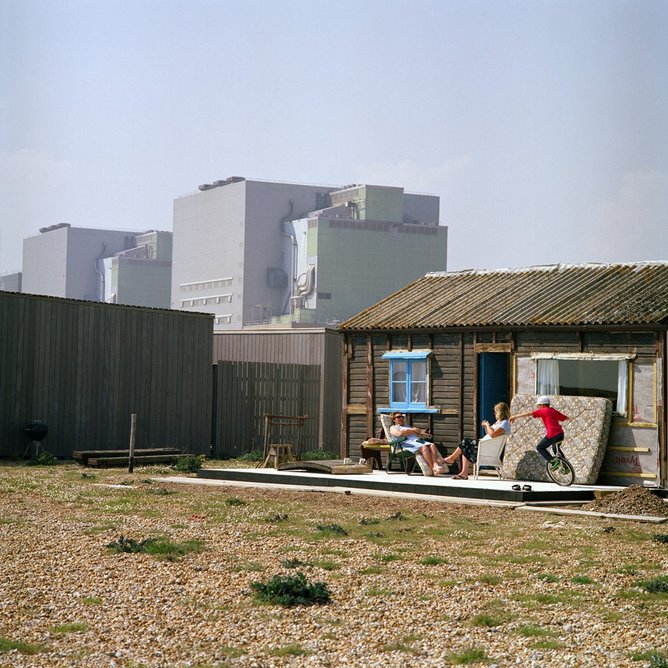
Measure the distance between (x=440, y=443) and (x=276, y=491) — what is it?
15.0ft

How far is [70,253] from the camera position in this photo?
186500mm

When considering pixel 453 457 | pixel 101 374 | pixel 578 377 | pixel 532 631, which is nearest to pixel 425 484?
pixel 453 457

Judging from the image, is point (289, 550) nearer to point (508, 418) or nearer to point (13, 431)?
point (508, 418)

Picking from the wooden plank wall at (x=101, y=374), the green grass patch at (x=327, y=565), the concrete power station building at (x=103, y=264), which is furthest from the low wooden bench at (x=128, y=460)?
the concrete power station building at (x=103, y=264)

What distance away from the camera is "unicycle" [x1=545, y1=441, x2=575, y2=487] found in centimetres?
1866

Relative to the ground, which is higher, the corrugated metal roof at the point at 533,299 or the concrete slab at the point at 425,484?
the corrugated metal roof at the point at 533,299

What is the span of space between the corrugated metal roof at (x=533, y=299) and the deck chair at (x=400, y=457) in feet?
6.35

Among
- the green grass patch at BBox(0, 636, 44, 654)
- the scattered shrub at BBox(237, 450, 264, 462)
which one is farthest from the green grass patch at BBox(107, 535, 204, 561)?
the scattered shrub at BBox(237, 450, 264, 462)

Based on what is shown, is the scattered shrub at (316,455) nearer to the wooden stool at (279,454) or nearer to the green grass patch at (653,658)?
the wooden stool at (279,454)

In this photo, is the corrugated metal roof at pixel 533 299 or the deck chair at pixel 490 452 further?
the deck chair at pixel 490 452

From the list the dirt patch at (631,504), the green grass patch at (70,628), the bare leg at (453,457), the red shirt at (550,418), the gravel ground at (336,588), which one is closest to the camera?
the gravel ground at (336,588)

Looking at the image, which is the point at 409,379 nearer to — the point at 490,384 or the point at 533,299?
the point at 490,384

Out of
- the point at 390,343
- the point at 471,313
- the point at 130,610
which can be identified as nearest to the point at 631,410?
the point at 471,313

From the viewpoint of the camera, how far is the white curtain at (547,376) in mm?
20141
